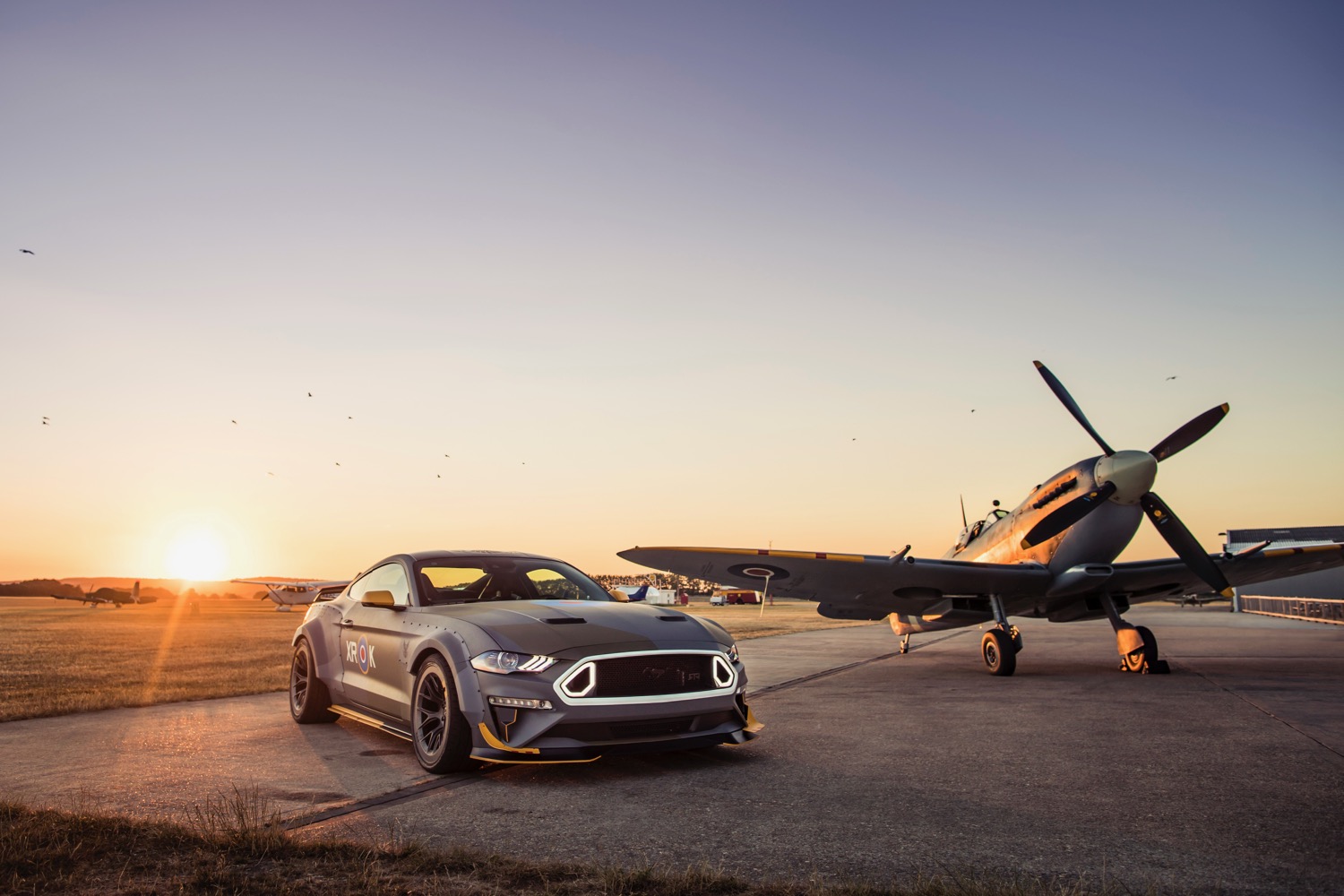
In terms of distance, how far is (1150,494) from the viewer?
12680 mm

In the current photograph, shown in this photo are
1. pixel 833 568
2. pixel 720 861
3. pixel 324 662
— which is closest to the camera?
pixel 720 861

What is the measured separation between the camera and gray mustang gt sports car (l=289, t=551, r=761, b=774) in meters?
5.03

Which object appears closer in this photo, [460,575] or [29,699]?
[460,575]

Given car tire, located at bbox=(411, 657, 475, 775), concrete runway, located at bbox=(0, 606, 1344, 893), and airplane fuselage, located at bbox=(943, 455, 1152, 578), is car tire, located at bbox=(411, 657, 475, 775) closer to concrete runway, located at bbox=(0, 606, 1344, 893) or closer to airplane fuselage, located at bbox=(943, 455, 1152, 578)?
concrete runway, located at bbox=(0, 606, 1344, 893)

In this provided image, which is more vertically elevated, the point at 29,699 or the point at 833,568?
the point at 833,568

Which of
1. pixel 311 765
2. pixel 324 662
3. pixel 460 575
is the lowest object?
pixel 311 765

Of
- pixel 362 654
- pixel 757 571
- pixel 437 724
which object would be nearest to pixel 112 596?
pixel 757 571

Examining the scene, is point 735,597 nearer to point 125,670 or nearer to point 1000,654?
point 1000,654

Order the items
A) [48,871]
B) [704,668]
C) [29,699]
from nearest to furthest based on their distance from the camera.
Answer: [48,871], [704,668], [29,699]

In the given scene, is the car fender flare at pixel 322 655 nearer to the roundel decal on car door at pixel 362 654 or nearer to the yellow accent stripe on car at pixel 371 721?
the yellow accent stripe on car at pixel 371 721

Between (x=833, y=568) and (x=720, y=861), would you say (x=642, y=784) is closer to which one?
(x=720, y=861)

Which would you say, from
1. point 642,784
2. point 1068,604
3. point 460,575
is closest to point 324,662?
point 460,575

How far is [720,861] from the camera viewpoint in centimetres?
350

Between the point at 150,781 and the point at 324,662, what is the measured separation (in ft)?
7.71
